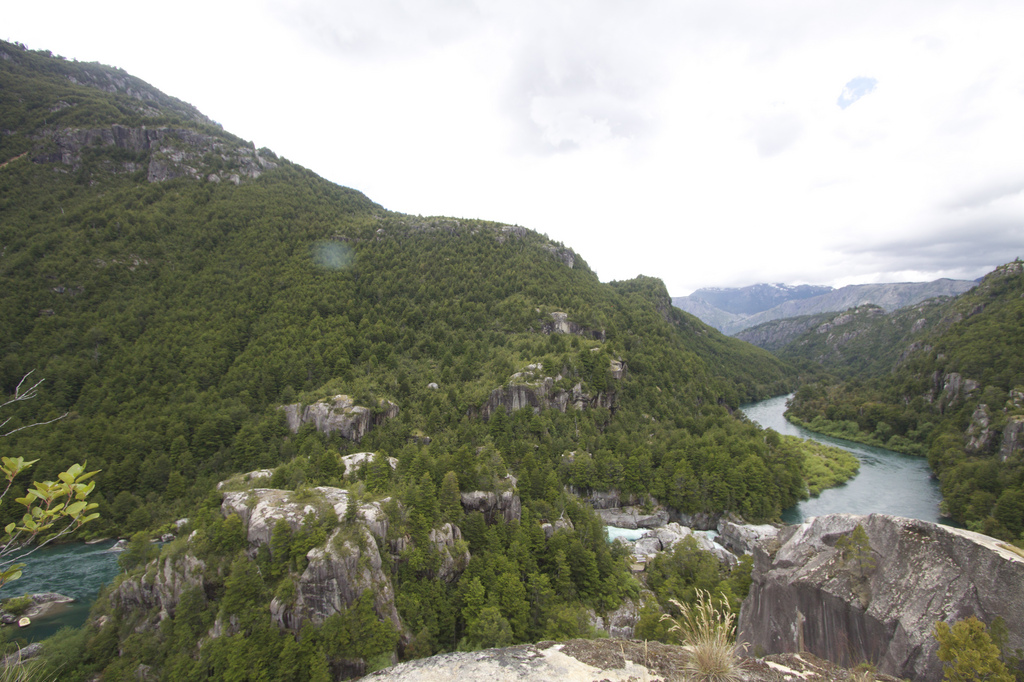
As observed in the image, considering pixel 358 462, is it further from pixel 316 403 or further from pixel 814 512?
pixel 814 512

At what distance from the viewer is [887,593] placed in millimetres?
13414

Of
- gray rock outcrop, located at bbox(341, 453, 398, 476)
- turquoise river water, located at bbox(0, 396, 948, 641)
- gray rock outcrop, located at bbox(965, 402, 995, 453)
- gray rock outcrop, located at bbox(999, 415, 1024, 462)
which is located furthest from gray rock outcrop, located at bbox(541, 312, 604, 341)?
gray rock outcrop, located at bbox(965, 402, 995, 453)

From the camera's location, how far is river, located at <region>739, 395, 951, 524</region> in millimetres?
57406

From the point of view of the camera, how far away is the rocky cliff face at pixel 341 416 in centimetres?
5556

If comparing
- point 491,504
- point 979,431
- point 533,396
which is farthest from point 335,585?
point 979,431

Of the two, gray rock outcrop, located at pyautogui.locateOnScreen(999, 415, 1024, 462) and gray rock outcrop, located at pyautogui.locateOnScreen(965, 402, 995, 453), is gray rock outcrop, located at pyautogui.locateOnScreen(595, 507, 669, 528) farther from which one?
gray rock outcrop, located at pyautogui.locateOnScreen(965, 402, 995, 453)

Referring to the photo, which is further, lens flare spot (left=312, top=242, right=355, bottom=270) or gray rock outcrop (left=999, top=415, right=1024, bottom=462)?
lens flare spot (left=312, top=242, right=355, bottom=270)

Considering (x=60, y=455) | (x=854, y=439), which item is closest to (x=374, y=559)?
(x=60, y=455)

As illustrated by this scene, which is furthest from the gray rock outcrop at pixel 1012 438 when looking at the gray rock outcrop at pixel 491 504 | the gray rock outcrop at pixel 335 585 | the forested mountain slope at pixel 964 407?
the gray rock outcrop at pixel 335 585

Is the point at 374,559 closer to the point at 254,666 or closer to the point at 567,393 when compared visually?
the point at 254,666

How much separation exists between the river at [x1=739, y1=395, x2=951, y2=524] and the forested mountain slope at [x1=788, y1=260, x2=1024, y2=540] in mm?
2831

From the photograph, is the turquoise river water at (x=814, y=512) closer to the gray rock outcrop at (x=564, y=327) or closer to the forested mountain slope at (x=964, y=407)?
the forested mountain slope at (x=964, y=407)

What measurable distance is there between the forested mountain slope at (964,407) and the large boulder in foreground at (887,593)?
181ft

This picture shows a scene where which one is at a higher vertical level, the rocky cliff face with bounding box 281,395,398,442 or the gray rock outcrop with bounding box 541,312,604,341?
the gray rock outcrop with bounding box 541,312,604,341
